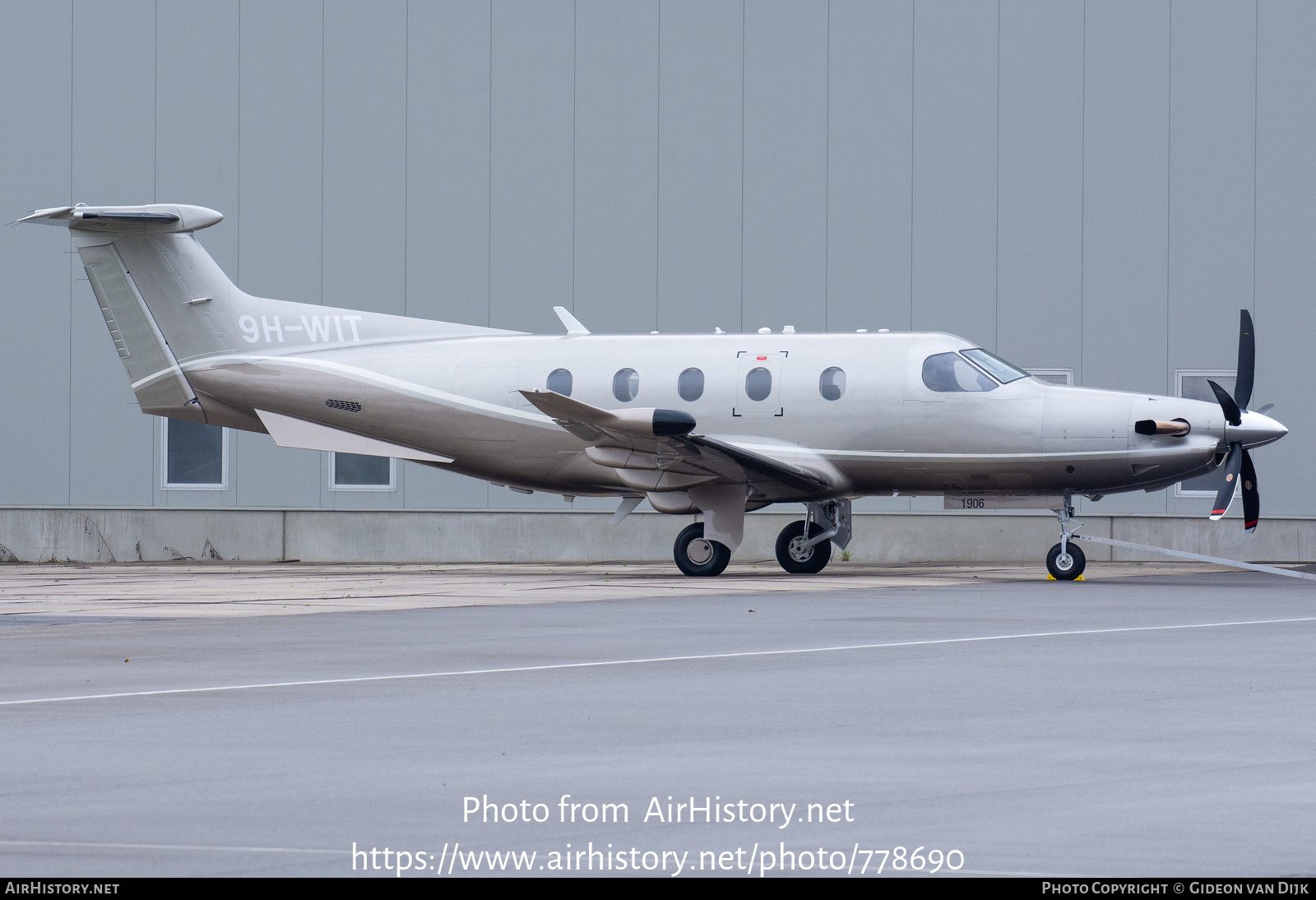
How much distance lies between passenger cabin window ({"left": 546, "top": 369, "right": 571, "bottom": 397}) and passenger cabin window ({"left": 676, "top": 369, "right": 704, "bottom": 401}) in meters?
1.49

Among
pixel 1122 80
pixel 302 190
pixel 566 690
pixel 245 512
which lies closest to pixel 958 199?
pixel 1122 80

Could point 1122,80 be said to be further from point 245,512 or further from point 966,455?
point 245,512

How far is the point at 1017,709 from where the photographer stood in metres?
7.19

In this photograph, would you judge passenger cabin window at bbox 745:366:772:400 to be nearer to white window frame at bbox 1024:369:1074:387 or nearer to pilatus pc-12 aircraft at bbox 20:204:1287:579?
pilatus pc-12 aircraft at bbox 20:204:1287:579

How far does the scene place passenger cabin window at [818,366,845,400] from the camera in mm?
19281

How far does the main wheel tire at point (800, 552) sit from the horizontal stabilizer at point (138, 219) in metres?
8.59

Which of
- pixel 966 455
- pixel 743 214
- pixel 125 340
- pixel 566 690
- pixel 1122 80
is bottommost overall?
pixel 566 690

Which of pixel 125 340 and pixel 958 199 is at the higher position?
pixel 958 199

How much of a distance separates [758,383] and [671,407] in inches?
47.3

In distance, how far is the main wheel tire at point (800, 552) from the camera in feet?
66.6

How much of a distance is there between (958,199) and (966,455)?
7.85m

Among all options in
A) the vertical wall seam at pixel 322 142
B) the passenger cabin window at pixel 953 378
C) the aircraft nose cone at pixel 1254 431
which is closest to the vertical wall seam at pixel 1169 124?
the aircraft nose cone at pixel 1254 431

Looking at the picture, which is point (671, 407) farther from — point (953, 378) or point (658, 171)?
point (658, 171)

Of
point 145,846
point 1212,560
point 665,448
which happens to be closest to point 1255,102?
point 1212,560
